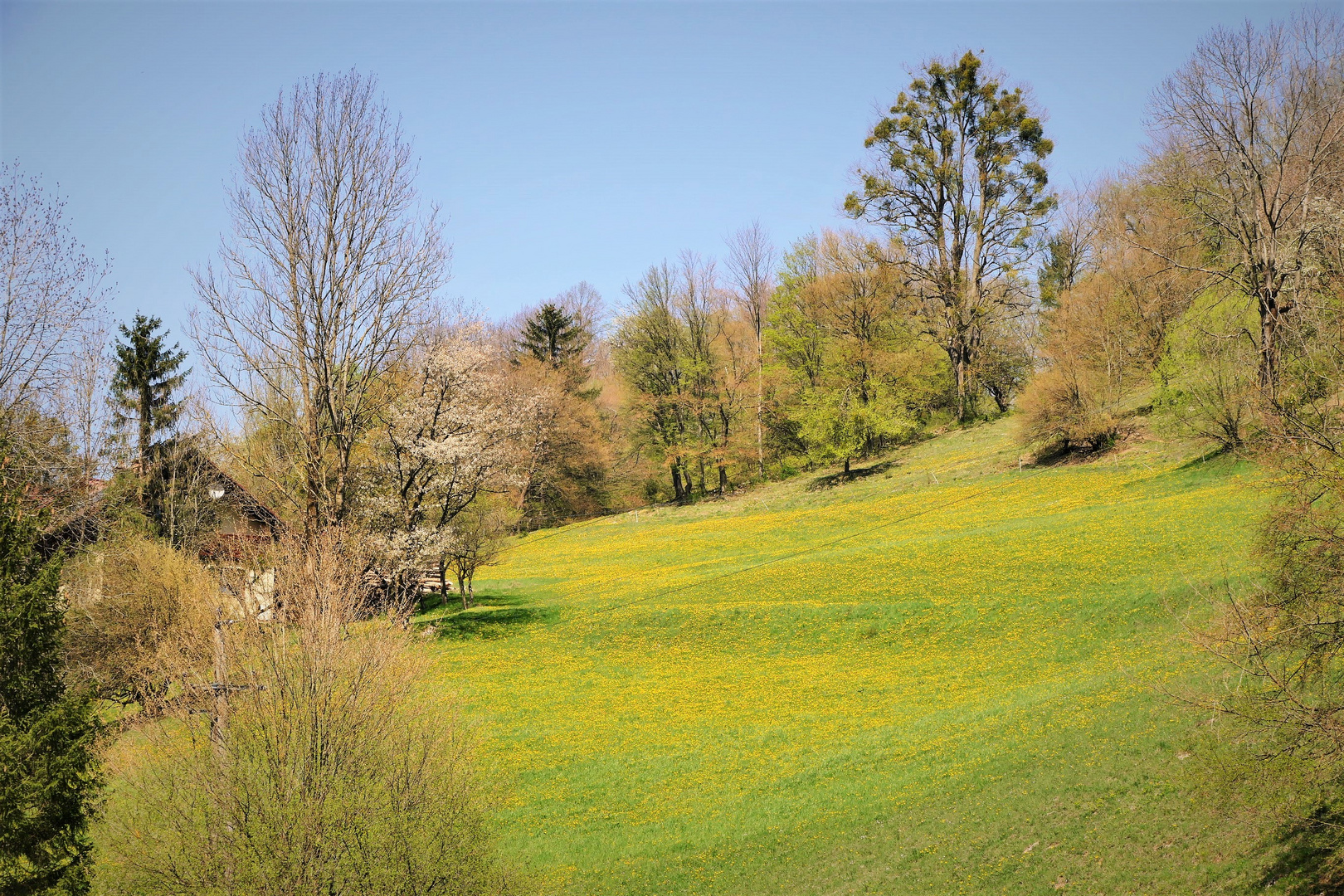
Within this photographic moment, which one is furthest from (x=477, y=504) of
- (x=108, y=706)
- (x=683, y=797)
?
(x=683, y=797)

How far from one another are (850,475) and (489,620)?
3035 cm

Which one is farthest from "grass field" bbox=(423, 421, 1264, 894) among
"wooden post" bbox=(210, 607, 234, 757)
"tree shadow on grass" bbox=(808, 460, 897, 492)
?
"tree shadow on grass" bbox=(808, 460, 897, 492)

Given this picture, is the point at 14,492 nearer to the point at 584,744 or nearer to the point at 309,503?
the point at 309,503

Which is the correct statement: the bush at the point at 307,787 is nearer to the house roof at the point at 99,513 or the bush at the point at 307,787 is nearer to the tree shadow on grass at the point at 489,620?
the house roof at the point at 99,513

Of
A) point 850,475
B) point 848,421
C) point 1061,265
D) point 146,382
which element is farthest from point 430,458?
point 1061,265

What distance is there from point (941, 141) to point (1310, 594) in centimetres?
5661

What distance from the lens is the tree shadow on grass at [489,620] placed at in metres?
35.2

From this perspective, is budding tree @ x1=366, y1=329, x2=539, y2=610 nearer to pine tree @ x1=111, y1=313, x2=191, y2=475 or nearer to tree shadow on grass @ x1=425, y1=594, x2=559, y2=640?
tree shadow on grass @ x1=425, y1=594, x2=559, y2=640

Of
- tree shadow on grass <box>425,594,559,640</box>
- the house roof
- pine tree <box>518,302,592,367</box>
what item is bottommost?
tree shadow on grass <box>425,594,559,640</box>

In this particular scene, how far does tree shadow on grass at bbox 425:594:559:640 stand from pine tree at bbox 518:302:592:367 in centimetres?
4002

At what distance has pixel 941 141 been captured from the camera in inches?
2485

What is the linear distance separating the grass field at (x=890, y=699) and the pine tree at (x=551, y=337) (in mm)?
35238

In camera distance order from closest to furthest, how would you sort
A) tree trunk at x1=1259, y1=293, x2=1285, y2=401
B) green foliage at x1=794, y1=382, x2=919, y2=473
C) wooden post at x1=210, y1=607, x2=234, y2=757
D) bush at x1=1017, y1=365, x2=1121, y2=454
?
wooden post at x1=210, y1=607, x2=234, y2=757
tree trunk at x1=1259, y1=293, x2=1285, y2=401
bush at x1=1017, y1=365, x2=1121, y2=454
green foliage at x1=794, y1=382, x2=919, y2=473

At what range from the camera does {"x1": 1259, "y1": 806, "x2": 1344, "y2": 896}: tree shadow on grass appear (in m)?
12.3
